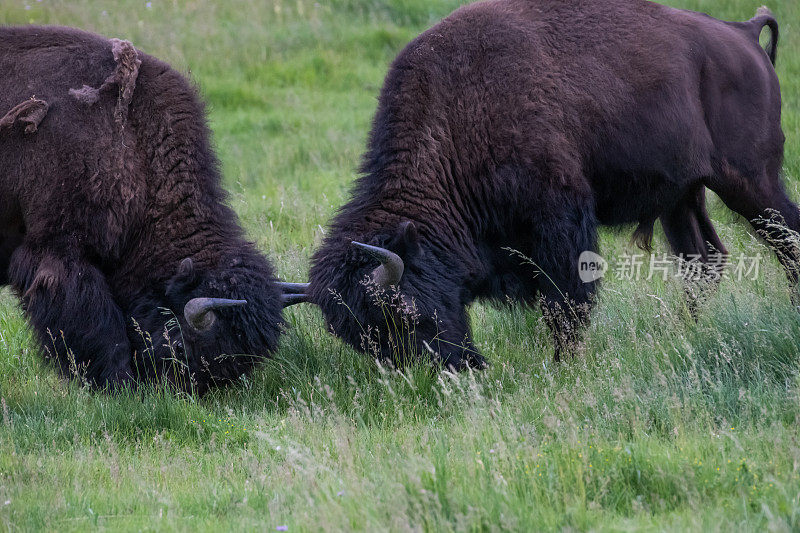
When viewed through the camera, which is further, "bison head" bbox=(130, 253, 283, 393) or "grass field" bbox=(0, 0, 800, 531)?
"bison head" bbox=(130, 253, 283, 393)

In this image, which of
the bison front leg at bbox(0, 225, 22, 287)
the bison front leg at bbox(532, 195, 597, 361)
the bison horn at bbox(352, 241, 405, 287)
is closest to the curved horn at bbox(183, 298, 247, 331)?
the bison horn at bbox(352, 241, 405, 287)

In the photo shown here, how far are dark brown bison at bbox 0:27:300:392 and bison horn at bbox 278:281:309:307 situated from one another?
91 millimetres

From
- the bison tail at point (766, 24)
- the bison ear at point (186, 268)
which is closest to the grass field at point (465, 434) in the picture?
the bison ear at point (186, 268)

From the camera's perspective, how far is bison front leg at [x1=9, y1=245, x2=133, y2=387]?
537cm

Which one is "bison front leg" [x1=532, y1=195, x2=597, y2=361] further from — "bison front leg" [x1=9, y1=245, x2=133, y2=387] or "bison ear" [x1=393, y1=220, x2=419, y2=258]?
"bison front leg" [x1=9, y1=245, x2=133, y2=387]

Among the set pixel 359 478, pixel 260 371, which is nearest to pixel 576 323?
pixel 260 371

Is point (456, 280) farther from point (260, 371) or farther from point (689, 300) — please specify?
point (689, 300)

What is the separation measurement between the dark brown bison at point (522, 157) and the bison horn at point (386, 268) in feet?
0.04

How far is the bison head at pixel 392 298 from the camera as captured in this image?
515cm

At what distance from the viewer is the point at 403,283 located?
17.4 feet

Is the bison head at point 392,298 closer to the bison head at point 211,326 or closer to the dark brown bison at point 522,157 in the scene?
the dark brown bison at point 522,157

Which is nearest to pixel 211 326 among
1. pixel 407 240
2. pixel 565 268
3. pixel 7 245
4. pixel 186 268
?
pixel 186 268

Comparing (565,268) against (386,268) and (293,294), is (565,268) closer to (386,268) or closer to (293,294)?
(386,268)

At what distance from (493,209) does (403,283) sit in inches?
34.4
